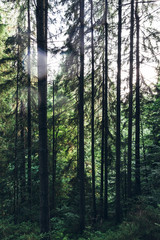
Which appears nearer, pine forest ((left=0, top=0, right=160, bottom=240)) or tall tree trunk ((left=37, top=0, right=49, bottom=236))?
tall tree trunk ((left=37, top=0, right=49, bottom=236))

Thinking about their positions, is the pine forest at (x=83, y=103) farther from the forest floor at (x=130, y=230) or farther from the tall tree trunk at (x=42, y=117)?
the tall tree trunk at (x=42, y=117)

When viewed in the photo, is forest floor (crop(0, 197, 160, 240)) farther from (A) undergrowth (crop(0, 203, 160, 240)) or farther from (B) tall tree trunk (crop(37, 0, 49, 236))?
(B) tall tree trunk (crop(37, 0, 49, 236))

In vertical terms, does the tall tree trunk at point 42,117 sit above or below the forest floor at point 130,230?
above

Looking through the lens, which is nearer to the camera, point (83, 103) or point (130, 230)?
point (130, 230)

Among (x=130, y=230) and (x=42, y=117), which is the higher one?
(x=42, y=117)

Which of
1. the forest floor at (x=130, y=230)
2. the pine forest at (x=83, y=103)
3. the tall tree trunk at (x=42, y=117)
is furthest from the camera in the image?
the pine forest at (x=83, y=103)

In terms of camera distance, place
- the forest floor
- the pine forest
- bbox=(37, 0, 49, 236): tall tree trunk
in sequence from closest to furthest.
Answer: bbox=(37, 0, 49, 236): tall tree trunk < the forest floor < the pine forest

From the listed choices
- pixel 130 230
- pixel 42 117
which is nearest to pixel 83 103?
pixel 42 117

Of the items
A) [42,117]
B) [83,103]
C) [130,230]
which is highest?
[83,103]

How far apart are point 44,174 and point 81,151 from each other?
13.0ft

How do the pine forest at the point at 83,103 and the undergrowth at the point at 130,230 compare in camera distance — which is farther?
the pine forest at the point at 83,103

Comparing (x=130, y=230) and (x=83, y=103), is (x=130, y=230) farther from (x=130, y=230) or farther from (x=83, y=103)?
(x=83, y=103)

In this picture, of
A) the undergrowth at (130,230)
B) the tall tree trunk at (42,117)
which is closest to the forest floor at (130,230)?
the undergrowth at (130,230)

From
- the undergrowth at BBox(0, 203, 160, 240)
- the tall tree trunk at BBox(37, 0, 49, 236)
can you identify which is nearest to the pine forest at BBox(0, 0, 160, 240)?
the undergrowth at BBox(0, 203, 160, 240)
